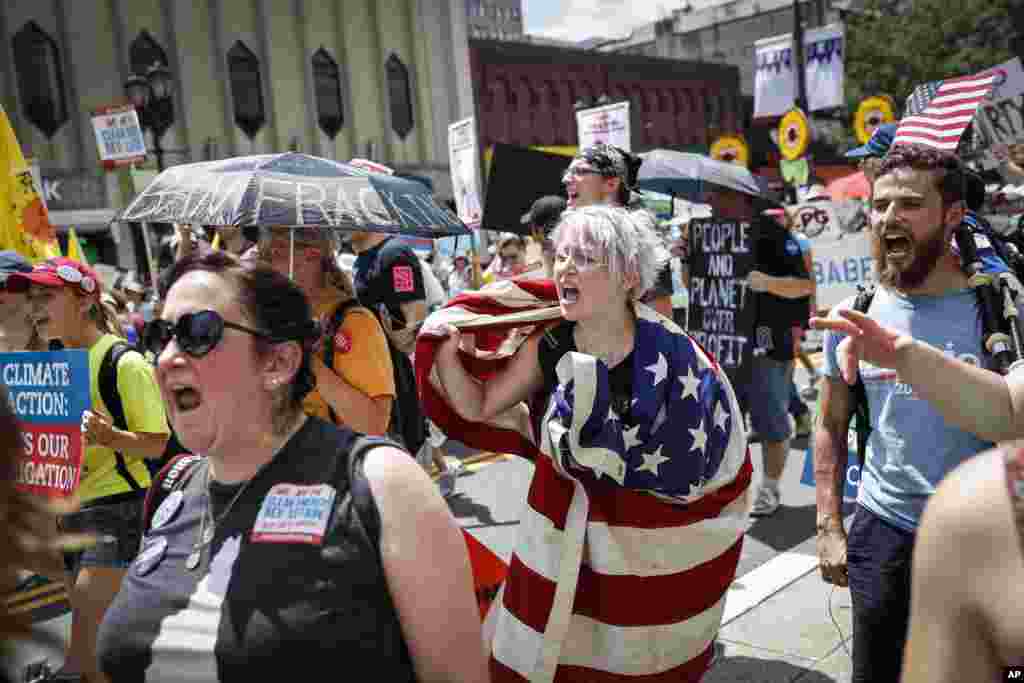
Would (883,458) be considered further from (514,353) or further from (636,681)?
(514,353)

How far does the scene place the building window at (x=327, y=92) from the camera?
28328 millimetres

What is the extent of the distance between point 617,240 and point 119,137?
9.90 metres

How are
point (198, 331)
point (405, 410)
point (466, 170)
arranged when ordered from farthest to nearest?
point (466, 170)
point (405, 410)
point (198, 331)

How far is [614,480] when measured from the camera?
2.70 m

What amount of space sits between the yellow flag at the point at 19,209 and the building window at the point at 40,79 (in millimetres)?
19893

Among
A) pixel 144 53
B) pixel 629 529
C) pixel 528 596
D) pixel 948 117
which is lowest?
pixel 528 596

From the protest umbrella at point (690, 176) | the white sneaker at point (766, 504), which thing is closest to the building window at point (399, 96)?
the protest umbrella at point (690, 176)

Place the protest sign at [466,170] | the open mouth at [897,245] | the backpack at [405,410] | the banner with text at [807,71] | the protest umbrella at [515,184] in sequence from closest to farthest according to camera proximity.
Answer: the open mouth at [897,245] < the backpack at [405,410] < the protest umbrella at [515,184] < the protest sign at [466,170] < the banner with text at [807,71]

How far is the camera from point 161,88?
15.4 meters

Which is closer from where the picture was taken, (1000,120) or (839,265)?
(1000,120)

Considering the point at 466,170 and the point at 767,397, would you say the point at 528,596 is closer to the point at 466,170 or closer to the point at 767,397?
the point at 767,397

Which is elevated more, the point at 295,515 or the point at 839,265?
the point at 295,515

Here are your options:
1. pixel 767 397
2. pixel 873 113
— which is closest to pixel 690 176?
pixel 767 397

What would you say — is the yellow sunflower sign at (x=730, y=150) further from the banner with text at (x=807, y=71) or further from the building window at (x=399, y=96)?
the building window at (x=399, y=96)
